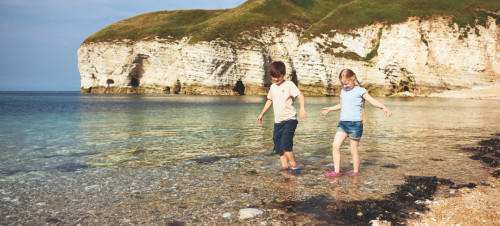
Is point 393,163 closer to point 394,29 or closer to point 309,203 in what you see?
point 309,203

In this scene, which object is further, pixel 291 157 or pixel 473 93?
pixel 473 93

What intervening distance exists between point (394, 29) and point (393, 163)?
195ft

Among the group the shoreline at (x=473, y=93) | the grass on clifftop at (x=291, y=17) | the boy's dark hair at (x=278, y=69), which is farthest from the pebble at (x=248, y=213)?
the grass on clifftop at (x=291, y=17)

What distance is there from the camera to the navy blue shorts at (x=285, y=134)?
6.55 m

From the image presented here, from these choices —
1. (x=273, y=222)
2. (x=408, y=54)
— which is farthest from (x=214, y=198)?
(x=408, y=54)

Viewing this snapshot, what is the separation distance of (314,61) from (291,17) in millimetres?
20871

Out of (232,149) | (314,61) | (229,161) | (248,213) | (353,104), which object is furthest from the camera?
(314,61)

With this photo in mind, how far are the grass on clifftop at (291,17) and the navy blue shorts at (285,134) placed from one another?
203 feet

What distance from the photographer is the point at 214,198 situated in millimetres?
5035

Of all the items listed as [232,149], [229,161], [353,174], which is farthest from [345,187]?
[232,149]

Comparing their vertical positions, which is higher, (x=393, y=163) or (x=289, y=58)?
(x=289, y=58)

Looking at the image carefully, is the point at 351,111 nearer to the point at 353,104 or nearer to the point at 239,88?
the point at 353,104

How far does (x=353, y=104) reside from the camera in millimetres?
6262

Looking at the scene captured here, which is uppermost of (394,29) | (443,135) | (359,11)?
(359,11)
